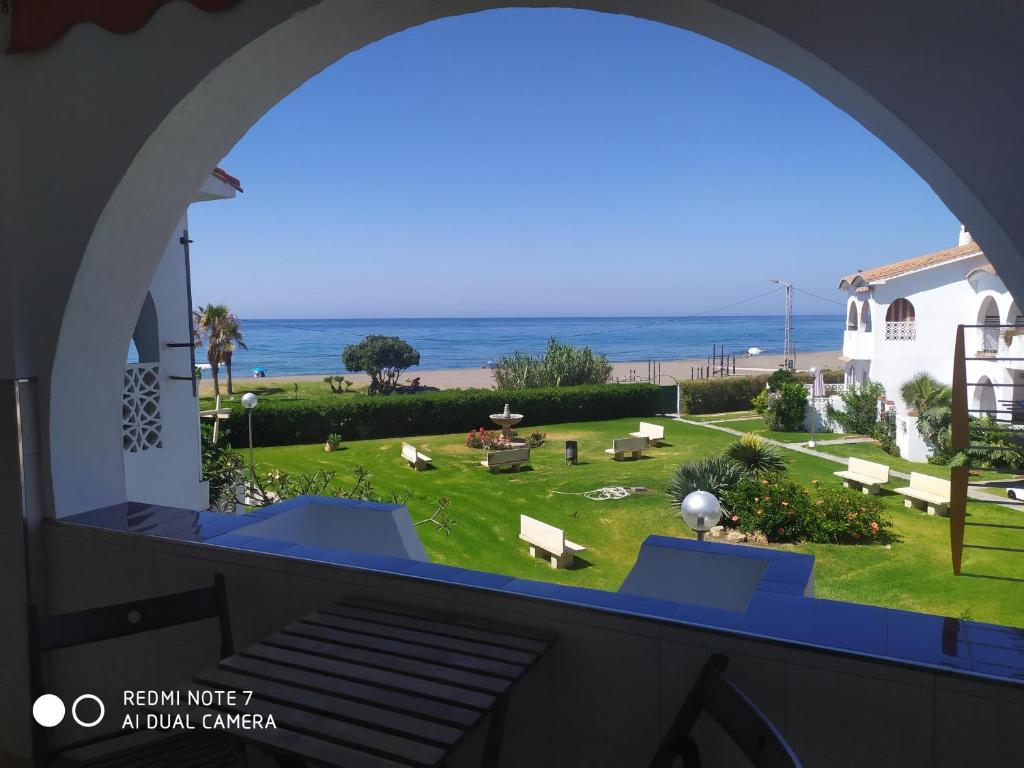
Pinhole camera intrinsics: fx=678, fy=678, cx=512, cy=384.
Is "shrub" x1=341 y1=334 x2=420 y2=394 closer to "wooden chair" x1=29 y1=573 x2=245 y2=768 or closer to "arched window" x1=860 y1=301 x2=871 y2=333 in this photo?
"arched window" x1=860 y1=301 x2=871 y2=333

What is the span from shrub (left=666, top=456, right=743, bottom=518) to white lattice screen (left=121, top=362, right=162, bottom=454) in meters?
8.19

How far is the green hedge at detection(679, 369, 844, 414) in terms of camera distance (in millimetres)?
22875

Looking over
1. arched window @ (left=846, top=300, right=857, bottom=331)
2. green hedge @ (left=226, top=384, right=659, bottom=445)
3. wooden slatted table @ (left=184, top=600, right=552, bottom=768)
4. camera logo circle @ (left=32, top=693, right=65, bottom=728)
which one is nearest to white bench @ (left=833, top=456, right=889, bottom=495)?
green hedge @ (left=226, top=384, right=659, bottom=445)

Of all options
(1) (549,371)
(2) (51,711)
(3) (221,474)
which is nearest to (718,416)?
(1) (549,371)

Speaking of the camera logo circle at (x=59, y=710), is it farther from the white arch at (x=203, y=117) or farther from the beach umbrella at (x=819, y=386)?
the beach umbrella at (x=819, y=386)

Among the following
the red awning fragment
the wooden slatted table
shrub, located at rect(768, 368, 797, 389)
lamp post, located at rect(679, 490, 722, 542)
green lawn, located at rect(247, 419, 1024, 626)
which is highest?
the red awning fragment

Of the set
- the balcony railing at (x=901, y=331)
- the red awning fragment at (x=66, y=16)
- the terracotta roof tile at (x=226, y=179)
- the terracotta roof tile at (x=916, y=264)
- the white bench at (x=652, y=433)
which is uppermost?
the terracotta roof tile at (x=916, y=264)

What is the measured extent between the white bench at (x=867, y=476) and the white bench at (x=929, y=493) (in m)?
0.55

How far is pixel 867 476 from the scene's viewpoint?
12906mm

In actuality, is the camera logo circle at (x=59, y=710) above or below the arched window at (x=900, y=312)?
below

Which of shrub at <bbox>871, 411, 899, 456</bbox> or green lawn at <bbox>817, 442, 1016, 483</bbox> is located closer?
green lawn at <bbox>817, 442, 1016, 483</bbox>

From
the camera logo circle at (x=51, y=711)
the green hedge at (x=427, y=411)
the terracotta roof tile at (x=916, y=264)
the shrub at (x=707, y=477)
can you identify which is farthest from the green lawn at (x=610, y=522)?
the camera logo circle at (x=51, y=711)

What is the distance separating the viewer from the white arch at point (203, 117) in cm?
149

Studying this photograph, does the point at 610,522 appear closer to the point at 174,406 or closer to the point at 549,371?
the point at 174,406
